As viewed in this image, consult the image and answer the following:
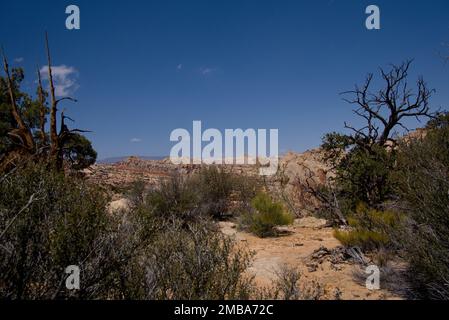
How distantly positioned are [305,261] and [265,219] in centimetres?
338

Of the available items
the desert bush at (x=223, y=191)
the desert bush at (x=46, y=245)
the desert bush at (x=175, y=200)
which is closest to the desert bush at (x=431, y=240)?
the desert bush at (x=46, y=245)

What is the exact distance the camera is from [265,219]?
35.5 feet

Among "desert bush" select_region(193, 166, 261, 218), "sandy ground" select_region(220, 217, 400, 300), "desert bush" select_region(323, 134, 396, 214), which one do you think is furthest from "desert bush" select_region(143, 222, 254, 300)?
"desert bush" select_region(193, 166, 261, 218)

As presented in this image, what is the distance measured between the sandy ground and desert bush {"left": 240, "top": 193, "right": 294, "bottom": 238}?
0.29 meters

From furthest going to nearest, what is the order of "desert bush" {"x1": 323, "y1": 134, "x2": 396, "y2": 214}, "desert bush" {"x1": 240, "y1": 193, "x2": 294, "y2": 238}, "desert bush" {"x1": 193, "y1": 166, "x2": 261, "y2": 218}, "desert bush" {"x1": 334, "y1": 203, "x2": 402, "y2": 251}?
1. "desert bush" {"x1": 193, "y1": 166, "x2": 261, "y2": 218}
2. "desert bush" {"x1": 240, "y1": 193, "x2": 294, "y2": 238}
3. "desert bush" {"x1": 323, "y1": 134, "x2": 396, "y2": 214}
4. "desert bush" {"x1": 334, "y1": 203, "x2": 402, "y2": 251}

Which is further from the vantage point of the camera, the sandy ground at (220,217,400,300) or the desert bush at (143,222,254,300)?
the sandy ground at (220,217,400,300)

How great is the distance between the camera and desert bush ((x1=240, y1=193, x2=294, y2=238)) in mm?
10711

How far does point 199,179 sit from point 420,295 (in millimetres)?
10466

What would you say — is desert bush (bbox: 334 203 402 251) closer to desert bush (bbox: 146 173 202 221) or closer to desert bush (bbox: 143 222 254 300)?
desert bush (bbox: 143 222 254 300)

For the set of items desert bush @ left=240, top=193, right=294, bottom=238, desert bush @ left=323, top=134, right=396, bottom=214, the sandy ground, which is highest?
desert bush @ left=323, top=134, right=396, bottom=214

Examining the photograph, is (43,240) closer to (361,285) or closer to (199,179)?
(361,285)

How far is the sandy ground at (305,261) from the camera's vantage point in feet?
19.1

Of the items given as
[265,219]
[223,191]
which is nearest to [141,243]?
[265,219]
